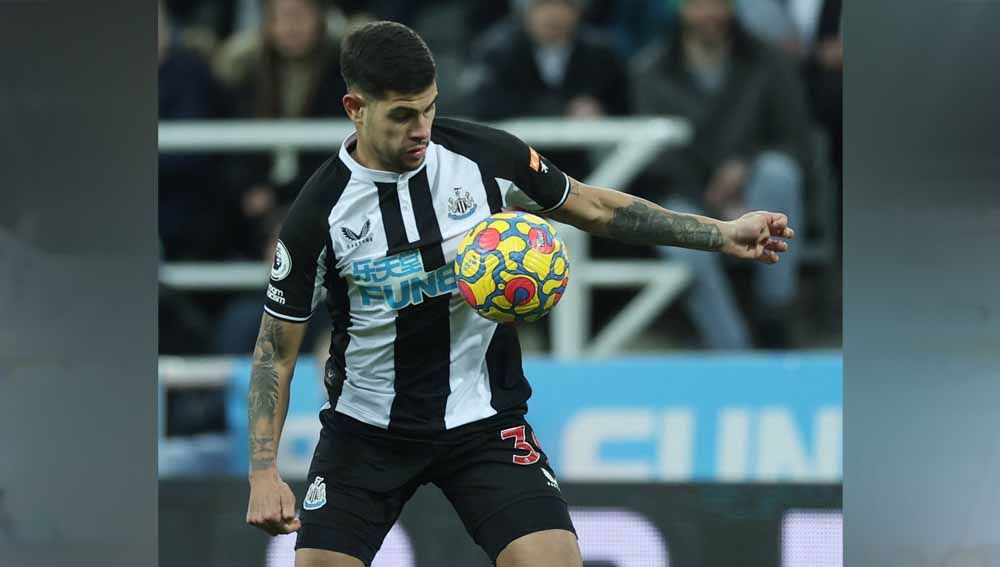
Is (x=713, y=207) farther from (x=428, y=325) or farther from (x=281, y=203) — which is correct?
(x=428, y=325)

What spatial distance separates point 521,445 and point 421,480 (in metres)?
0.29

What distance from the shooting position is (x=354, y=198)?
3863mm

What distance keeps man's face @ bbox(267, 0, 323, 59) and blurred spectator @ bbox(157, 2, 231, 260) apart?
0.43 m

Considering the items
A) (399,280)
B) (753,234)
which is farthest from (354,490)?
(753,234)

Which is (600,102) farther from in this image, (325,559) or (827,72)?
(325,559)

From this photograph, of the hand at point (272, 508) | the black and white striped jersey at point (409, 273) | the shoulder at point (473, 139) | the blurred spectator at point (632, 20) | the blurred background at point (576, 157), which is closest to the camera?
the hand at point (272, 508)

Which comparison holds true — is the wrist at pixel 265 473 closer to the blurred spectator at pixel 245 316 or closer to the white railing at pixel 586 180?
the blurred spectator at pixel 245 316

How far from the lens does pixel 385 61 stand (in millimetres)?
3734

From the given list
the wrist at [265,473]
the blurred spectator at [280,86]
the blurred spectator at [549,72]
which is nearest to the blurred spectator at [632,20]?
the blurred spectator at [549,72]

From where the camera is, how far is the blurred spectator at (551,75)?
6871mm

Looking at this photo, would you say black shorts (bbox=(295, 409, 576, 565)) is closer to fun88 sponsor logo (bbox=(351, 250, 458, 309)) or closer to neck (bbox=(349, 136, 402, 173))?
fun88 sponsor logo (bbox=(351, 250, 458, 309))

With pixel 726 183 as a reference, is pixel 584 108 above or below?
above
